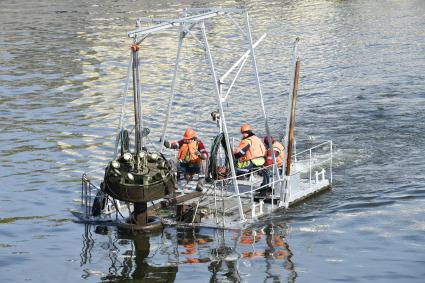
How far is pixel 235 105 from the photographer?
2016 inches

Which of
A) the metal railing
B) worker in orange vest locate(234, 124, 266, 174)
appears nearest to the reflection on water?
the metal railing

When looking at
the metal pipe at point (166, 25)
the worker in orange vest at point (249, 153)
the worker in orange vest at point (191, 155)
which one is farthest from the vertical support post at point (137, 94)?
the worker in orange vest at point (249, 153)

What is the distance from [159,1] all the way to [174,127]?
210 feet

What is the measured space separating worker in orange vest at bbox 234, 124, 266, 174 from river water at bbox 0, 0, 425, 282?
2066 mm

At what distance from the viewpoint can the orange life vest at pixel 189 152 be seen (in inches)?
1211

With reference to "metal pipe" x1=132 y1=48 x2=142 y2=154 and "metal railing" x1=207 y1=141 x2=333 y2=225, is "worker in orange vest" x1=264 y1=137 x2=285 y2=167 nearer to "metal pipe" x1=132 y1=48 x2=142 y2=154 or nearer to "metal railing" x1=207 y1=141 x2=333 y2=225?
"metal railing" x1=207 y1=141 x2=333 y2=225

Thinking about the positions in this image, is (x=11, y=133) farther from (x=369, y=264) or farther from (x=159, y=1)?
(x=159, y=1)

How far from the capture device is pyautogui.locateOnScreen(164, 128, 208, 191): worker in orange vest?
1208 inches

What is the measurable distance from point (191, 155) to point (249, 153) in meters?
2.03

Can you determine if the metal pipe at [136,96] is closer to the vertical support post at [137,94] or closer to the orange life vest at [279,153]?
the vertical support post at [137,94]

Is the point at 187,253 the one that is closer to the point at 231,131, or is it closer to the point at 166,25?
the point at 166,25

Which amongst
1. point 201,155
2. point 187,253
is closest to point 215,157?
point 201,155

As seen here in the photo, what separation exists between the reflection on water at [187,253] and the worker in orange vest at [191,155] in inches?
126

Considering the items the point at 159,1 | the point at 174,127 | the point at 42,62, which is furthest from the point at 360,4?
the point at 174,127
